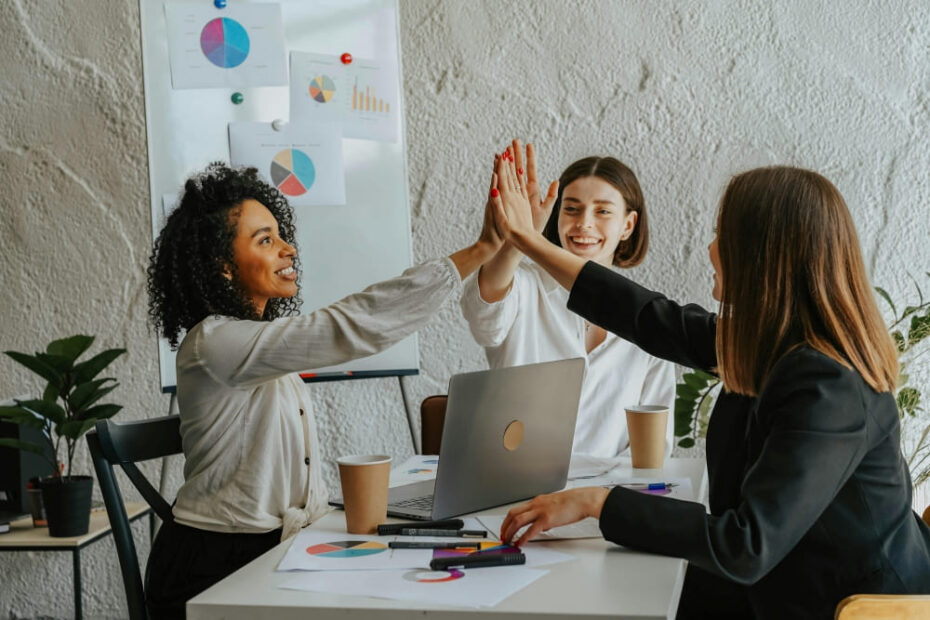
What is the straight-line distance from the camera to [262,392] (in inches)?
61.0

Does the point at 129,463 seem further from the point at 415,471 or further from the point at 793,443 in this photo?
the point at 793,443

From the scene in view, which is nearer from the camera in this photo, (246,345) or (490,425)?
(490,425)

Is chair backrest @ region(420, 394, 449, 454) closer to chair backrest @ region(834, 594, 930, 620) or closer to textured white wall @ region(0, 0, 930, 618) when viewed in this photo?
textured white wall @ region(0, 0, 930, 618)

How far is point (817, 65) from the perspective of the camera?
281cm

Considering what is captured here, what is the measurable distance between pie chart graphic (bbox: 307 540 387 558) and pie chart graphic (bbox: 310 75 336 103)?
171cm

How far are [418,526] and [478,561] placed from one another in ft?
0.59

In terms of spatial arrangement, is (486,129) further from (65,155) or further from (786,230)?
(786,230)

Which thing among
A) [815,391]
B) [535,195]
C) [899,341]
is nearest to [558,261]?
[535,195]

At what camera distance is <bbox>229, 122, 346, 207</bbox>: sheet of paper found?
99.7 inches

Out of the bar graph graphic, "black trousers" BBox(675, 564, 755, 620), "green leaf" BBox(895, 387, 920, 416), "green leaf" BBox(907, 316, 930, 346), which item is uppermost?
the bar graph graphic

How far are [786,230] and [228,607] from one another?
2.65 ft

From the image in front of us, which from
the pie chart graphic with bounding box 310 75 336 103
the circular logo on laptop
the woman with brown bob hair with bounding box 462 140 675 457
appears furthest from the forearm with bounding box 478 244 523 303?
the pie chart graphic with bounding box 310 75 336 103

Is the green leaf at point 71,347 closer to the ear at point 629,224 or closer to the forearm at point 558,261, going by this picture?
the forearm at point 558,261

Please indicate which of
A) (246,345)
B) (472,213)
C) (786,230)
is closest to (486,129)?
(472,213)
